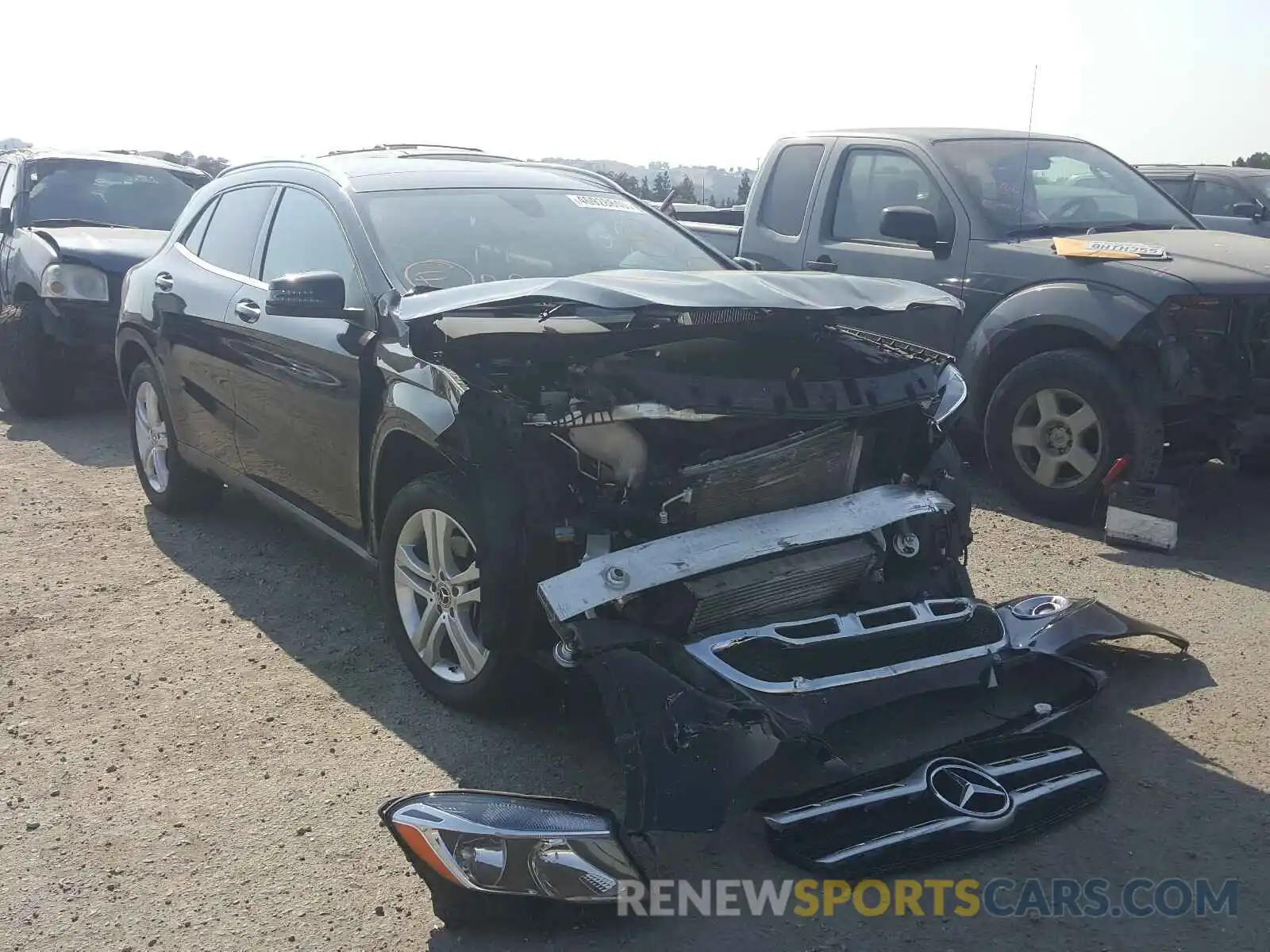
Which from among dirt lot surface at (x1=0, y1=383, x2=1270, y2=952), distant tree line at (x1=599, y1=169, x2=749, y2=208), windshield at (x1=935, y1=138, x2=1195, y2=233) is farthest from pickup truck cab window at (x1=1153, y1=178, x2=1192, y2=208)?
dirt lot surface at (x1=0, y1=383, x2=1270, y2=952)

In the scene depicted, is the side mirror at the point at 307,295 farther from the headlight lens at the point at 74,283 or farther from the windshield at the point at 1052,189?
the headlight lens at the point at 74,283

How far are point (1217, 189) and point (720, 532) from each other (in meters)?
10.9

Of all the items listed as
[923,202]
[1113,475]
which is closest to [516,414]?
[1113,475]

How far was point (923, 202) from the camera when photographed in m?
7.10

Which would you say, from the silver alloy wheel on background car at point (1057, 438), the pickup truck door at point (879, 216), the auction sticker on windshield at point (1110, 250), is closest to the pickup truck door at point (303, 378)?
the pickup truck door at point (879, 216)

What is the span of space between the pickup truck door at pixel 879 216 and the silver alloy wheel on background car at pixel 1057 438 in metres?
0.90

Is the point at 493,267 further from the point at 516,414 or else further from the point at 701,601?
the point at 701,601

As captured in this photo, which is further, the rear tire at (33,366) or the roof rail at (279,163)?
the rear tire at (33,366)

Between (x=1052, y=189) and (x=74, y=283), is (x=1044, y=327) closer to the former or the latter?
(x=1052, y=189)

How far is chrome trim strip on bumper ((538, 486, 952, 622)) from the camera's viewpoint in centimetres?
337

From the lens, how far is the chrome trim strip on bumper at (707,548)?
337 centimetres

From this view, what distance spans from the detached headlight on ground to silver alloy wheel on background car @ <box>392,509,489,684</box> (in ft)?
3.09

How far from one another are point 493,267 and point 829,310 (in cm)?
145

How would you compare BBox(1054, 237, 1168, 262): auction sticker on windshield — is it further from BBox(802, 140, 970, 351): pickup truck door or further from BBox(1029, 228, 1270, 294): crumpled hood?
BBox(802, 140, 970, 351): pickup truck door
